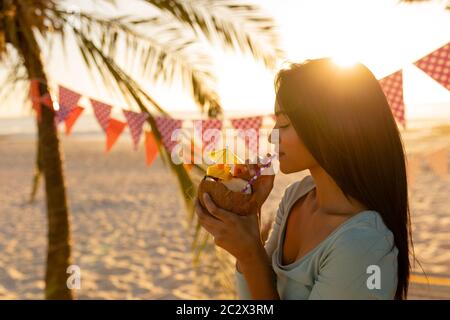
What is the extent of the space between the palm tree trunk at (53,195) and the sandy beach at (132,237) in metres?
1.21

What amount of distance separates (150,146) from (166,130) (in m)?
0.34

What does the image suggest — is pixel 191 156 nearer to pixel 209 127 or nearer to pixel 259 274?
pixel 209 127

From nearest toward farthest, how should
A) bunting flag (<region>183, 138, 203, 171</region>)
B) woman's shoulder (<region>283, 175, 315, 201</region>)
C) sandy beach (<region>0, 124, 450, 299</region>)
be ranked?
woman's shoulder (<region>283, 175, 315, 201</region>) < bunting flag (<region>183, 138, 203, 171</region>) < sandy beach (<region>0, 124, 450, 299</region>)

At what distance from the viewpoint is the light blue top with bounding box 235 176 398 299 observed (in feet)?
4.24

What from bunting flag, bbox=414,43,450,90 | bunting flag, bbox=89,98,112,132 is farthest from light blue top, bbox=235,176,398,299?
bunting flag, bbox=89,98,112,132

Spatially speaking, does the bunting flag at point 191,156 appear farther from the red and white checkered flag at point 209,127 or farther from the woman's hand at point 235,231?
the woman's hand at point 235,231

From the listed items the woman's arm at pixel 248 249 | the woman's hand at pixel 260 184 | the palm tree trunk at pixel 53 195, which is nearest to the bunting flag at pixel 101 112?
the palm tree trunk at pixel 53 195

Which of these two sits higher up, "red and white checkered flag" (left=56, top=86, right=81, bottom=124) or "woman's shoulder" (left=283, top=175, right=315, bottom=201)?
"woman's shoulder" (left=283, top=175, right=315, bottom=201)

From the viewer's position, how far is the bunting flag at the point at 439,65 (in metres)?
2.85

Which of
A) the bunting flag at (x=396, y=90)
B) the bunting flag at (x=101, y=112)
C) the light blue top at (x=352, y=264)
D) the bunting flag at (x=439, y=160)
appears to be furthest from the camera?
the bunting flag at (x=101, y=112)

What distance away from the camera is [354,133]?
4.51 ft

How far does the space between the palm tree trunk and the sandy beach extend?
1.21 metres

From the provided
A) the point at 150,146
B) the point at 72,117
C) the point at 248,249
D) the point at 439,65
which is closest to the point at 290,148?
the point at 248,249

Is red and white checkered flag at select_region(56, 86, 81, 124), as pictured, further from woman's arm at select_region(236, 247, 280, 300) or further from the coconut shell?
woman's arm at select_region(236, 247, 280, 300)
